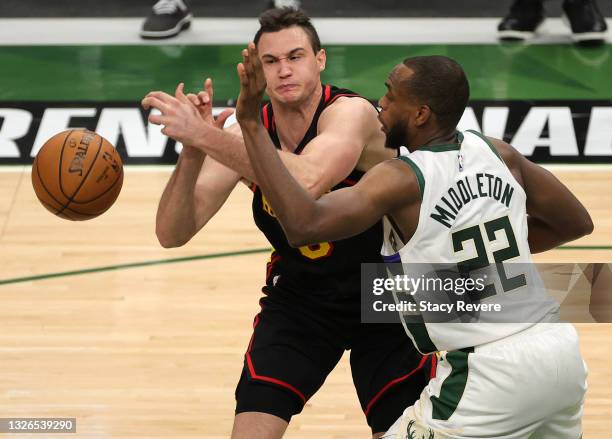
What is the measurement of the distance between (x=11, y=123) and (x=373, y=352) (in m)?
5.40

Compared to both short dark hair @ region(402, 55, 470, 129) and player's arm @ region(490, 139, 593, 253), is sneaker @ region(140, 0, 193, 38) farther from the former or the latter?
short dark hair @ region(402, 55, 470, 129)

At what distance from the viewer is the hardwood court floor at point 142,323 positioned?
19.6 feet

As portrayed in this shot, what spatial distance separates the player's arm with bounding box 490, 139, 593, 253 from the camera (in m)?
4.09

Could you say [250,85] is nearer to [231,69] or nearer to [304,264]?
[304,264]

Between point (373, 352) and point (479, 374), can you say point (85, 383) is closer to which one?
point (373, 352)

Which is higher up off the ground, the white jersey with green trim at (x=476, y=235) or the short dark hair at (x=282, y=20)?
the short dark hair at (x=282, y=20)

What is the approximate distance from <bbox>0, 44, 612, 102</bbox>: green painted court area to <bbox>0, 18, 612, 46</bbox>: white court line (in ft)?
0.49

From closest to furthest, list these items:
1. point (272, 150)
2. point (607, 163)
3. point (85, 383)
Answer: point (272, 150)
point (85, 383)
point (607, 163)

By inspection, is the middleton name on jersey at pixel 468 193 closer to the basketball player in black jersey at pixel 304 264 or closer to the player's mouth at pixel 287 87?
the basketball player in black jersey at pixel 304 264

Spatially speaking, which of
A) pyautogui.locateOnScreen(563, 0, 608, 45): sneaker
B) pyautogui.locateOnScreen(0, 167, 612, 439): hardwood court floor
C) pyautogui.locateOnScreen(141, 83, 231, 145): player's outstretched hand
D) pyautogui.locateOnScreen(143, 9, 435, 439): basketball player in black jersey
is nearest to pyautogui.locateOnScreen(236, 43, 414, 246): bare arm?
pyautogui.locateOnScreen(141, 83, 231, 145): player's outstretched hand

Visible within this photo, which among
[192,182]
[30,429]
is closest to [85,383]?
[30,429]

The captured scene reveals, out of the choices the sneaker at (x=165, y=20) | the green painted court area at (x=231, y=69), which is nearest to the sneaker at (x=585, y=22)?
the green painted court area at (x=231, y=69)

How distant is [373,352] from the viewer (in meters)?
4.84

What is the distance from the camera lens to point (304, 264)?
4.83 m
